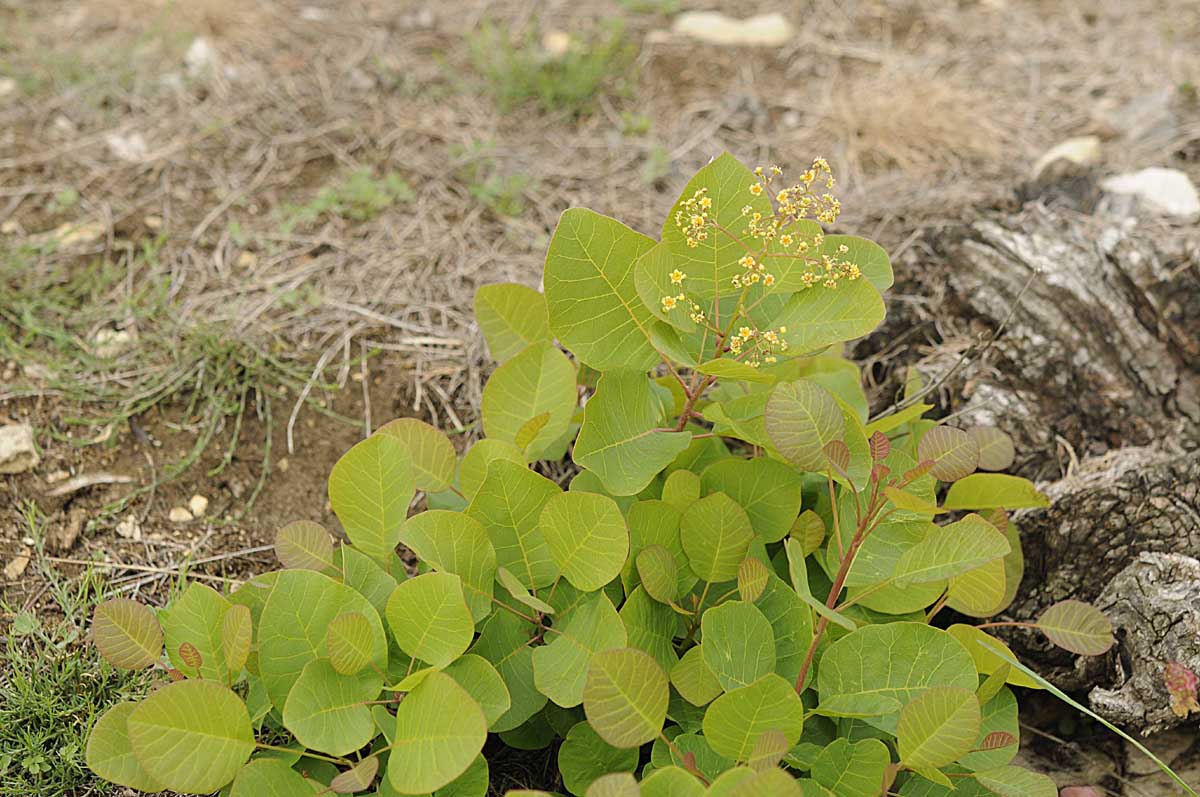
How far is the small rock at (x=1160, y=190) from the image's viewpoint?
249 centimetres

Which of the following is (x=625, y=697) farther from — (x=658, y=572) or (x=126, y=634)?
(x=126, y=634)

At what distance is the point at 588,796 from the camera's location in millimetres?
1086

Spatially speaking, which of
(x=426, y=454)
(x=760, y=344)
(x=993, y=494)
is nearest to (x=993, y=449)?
(x=993, y=494)

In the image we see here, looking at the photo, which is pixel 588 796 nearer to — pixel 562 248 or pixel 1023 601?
pixel 562 248

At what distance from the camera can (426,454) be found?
62.4 inches

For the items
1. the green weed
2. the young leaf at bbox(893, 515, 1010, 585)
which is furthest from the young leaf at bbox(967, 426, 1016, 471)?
the green weed

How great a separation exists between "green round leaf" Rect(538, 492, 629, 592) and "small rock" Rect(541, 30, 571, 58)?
246 centimetres

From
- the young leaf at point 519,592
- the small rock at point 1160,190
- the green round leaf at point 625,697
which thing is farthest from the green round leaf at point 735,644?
the small rock at point 1160,190

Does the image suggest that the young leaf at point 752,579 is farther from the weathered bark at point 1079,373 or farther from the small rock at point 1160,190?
the small rock at point 1160,190

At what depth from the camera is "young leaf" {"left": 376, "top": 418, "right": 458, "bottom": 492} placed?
158cm

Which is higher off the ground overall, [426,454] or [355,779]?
[426,454]

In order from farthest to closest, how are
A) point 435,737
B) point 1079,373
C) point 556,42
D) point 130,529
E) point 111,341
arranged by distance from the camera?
point 556,42 → point 111,341 → point 1079,373 → point 130,529 → point 435,737

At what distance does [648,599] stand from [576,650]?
0.17 metres

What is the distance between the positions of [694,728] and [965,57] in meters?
3.07
